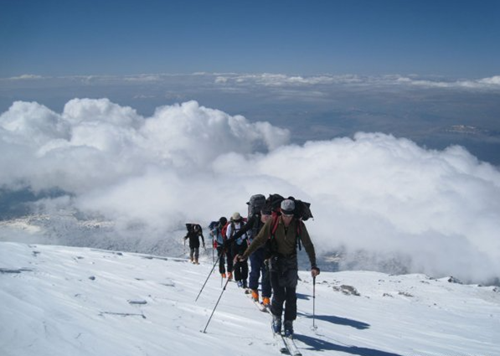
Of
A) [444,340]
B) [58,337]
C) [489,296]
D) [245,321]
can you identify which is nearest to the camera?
[58,337]

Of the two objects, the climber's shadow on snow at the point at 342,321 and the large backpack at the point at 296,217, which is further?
the climber's shadow on snow at the point at 342,321

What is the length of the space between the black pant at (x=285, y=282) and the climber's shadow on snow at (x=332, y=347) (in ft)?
2.28

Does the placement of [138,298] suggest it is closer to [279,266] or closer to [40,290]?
[40,290]

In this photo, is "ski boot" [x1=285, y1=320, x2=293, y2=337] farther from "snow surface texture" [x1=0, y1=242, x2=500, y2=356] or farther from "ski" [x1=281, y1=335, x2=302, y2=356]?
"snow surface texture" [x1=0, y1=242, x2=500, y2=356]

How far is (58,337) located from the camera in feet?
15.7

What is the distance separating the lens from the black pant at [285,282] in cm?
666

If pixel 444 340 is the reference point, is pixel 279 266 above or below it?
above

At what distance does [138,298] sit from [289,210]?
466 centimetres

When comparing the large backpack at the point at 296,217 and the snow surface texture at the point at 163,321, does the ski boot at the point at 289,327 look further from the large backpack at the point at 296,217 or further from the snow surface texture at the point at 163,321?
the large backpack at the point at 296,217

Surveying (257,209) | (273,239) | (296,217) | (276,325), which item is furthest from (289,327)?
(257,209)

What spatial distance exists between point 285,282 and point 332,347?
68.7 inches

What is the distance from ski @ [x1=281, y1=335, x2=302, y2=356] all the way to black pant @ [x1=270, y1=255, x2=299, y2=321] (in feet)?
1.45

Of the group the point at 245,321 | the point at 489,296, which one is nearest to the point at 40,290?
the point at 245,321

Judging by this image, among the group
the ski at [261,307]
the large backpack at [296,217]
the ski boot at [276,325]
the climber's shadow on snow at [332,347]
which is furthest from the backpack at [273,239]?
the ski at [261,307]
